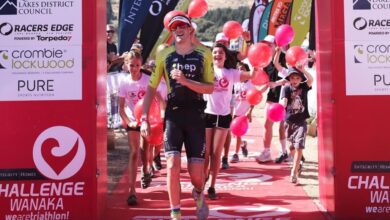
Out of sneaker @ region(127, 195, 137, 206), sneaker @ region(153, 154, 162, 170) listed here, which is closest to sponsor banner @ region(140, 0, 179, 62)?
sneaker @ region(153, 154, 162, 170)

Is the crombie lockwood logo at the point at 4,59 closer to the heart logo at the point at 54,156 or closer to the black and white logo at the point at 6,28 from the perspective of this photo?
the black and white logo at the point at 6,28

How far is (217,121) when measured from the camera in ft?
26.0

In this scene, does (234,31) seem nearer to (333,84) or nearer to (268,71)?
(268,71)

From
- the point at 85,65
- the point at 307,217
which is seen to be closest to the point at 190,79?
the point at 85,65

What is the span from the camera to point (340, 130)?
20.7 feet

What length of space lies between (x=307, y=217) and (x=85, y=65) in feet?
9.59

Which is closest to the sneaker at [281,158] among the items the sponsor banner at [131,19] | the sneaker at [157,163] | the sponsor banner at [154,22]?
the sneaker at [157,163]

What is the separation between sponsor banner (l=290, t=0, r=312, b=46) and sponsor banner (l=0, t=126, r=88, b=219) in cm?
776

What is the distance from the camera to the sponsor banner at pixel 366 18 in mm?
6172

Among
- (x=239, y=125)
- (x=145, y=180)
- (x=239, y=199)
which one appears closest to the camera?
(x=239, y=199)

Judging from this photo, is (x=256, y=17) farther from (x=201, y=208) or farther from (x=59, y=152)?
(x=59, y=152)

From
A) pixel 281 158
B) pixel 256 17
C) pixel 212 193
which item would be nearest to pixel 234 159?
pixel 281 158

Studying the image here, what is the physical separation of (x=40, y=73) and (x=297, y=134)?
4.03 m

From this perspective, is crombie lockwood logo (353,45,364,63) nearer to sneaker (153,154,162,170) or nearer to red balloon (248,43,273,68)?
red balloon (248,43,273,68)
